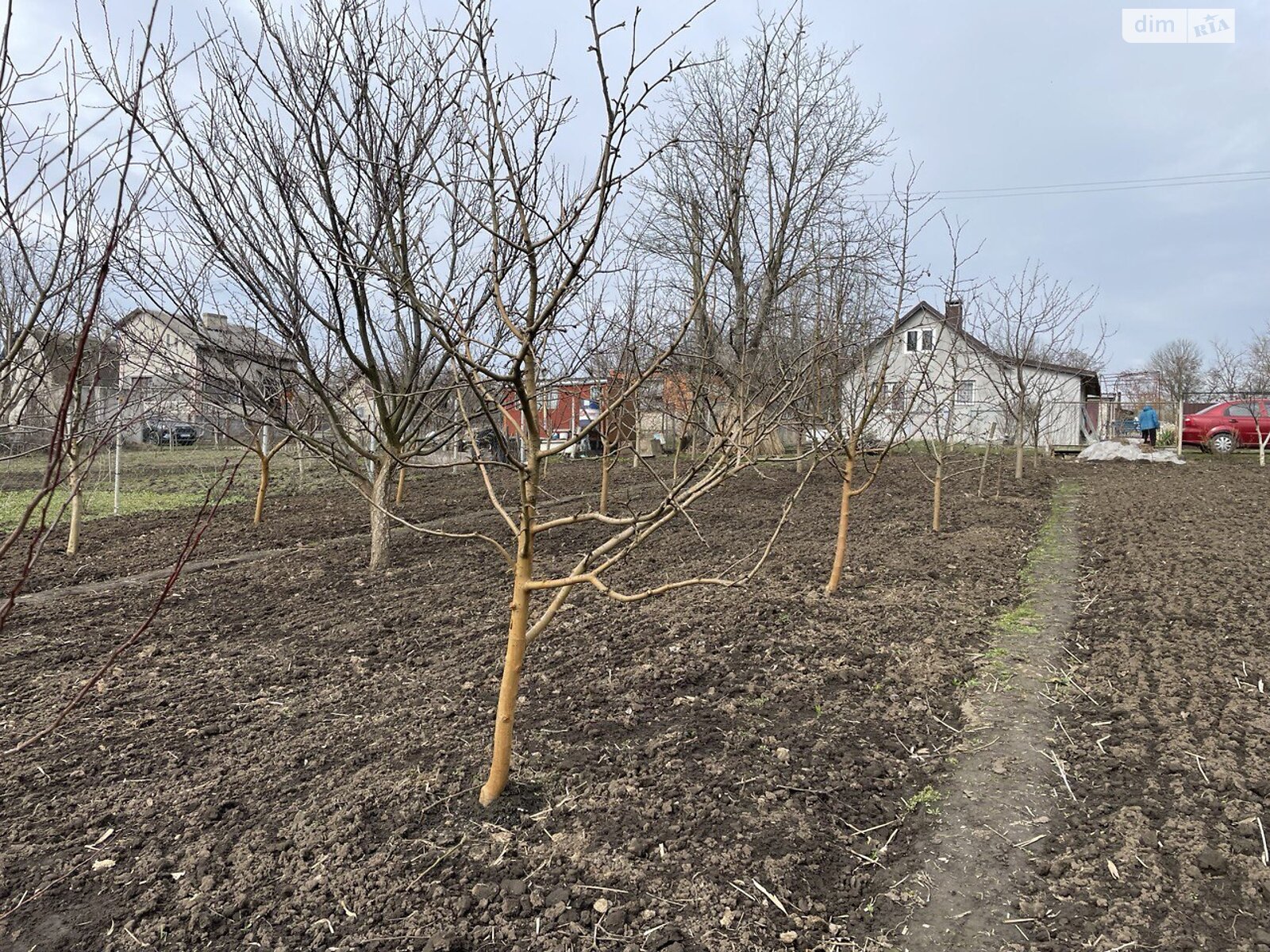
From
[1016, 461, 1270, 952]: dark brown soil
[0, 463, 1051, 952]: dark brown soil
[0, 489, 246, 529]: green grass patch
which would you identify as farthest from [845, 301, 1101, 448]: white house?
[0, 489, 246, 529]: green grass patch

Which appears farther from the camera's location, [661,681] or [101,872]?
[661,681]

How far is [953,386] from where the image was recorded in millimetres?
6660

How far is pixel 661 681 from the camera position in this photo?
3.40m

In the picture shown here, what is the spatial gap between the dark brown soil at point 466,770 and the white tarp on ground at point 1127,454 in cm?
1265

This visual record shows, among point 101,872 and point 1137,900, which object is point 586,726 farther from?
point 1137,900

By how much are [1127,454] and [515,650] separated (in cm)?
1696

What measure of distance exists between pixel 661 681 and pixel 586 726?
548mm

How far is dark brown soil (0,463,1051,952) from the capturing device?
1.98 meters

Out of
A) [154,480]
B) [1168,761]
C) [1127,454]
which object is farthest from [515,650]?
[1127,454]

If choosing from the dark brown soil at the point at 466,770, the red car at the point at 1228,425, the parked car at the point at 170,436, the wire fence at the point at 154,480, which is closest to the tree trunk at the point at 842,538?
the dark brown soil at the point at 466,770

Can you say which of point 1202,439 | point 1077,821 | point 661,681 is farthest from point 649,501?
point 1202,439

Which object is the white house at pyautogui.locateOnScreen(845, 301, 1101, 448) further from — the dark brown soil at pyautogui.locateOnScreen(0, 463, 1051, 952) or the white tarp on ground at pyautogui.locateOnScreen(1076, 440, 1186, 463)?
the dark brown soil at pyautogui.locateOnScreen(0, 463, 1051, 952)

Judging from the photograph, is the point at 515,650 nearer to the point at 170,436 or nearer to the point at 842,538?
the point at 842,538

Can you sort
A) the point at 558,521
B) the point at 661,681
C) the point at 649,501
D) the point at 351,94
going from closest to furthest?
the point at 558,521 → the point at 661,681 → the point at 351,94 → the point at 649,501
